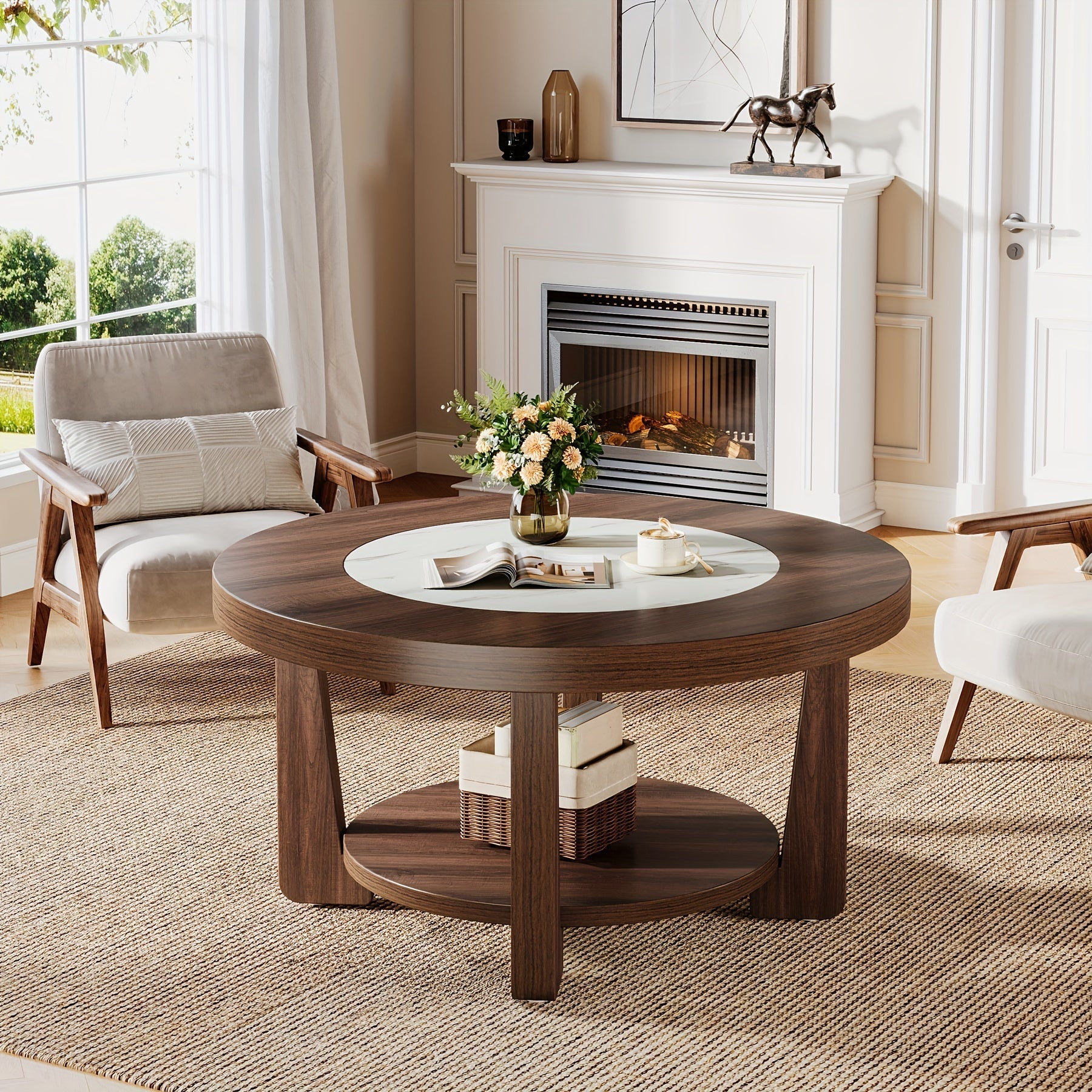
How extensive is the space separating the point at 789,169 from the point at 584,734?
3224 millimetres

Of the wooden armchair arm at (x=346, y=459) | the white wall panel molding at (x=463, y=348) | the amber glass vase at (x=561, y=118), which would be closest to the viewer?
the wooden armchair arm at (x=346, y=459)

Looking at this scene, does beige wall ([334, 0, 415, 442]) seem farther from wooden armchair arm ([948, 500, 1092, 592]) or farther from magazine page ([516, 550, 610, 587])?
magazine page ([516, 550, 610, 587])

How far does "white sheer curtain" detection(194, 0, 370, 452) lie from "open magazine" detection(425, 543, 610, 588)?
277cm

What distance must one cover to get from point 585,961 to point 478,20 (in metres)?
4.38

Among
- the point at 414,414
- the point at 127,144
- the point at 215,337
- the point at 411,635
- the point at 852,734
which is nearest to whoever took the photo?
the point at 411,635

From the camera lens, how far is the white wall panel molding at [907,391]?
18.3 ft

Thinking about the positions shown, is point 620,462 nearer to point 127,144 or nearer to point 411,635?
point 127,144

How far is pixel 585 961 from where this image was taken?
2.69 metres

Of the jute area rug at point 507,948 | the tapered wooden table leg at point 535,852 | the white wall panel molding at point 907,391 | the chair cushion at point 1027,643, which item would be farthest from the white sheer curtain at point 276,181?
the tapered wooden table leg at point 535,852

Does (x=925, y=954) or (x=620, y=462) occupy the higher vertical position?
(x=620, y=462)

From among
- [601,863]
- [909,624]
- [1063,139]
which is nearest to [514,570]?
[601,863]

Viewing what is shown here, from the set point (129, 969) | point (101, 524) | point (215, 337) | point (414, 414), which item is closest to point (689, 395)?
point (414, 414)

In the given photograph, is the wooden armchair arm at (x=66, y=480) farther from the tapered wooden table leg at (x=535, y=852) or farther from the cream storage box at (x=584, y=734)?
the tapered wooden table leg at (x=535, y=852)

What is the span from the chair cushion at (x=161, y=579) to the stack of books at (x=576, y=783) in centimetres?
107
